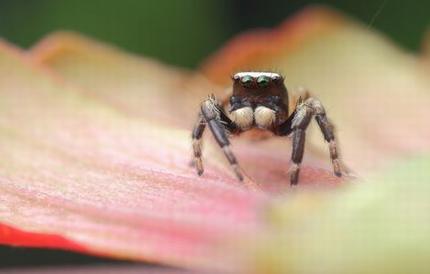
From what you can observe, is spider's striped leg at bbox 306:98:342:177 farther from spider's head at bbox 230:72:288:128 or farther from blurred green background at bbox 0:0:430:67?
blurred green background at bbox 0:0:430:67

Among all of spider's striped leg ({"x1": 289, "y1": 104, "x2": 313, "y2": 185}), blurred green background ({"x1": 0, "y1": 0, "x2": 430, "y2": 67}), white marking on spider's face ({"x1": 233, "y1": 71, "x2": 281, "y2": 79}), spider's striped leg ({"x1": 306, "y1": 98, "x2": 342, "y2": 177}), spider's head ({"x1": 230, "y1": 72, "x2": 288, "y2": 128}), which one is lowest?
spider's striped leg ({"x1": 289, "y1": 104, "x2": 313, "y2": 185})

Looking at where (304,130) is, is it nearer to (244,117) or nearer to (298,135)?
(298,135)

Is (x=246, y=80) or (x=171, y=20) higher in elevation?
(x=171, y=20)

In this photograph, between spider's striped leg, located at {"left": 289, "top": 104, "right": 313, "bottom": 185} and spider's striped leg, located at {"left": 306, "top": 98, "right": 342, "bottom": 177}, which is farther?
spider's striped leg, located at {"left": 306, "top": 98, "right": 342, "bottom": 177}

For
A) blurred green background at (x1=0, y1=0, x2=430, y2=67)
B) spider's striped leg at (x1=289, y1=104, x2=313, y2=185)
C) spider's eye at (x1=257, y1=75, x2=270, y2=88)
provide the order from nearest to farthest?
spider's striped leg at (x1=289, y1=104, x2=313, y2=185)
spider's eye at (x1=257, y1=75, x2=270, y2=88)
blurred green background at (x1=0, y1=0, x2=430, y2=67)

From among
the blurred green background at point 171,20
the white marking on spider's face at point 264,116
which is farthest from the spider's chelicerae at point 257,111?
the blurred green background at point 171,20

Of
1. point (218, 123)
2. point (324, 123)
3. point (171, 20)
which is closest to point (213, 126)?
point (218, 123)

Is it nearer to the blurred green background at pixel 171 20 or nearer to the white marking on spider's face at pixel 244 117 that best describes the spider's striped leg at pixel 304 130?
the white marking on spider's face at pixel 244 117

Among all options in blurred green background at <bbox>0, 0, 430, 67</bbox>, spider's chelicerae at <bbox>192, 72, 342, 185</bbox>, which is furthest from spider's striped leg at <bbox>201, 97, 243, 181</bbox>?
blurred green background at <bbox>0, 0, 430, 67</bbox>

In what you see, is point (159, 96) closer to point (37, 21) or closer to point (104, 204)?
point (104, 204)
